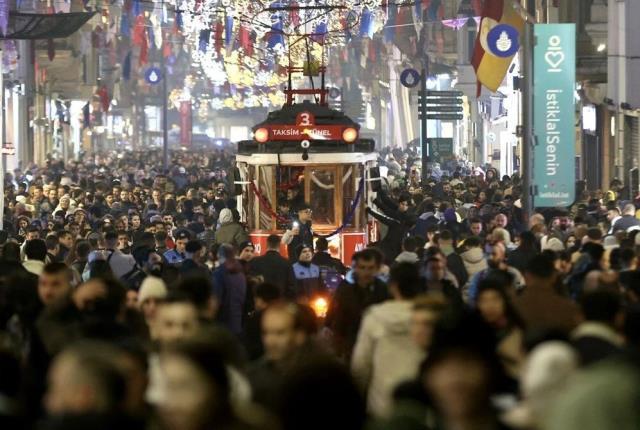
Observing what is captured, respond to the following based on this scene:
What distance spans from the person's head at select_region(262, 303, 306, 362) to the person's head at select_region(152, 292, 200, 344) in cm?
36

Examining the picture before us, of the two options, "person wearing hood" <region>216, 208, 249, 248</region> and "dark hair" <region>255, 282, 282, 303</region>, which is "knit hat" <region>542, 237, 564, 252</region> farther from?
"dark hair" <region>255, 282, 282, 303</region>

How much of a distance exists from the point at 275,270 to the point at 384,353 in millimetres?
7599

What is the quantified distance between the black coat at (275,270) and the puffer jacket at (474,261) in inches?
61.1

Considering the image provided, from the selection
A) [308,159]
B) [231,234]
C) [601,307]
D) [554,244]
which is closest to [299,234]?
[231,234]

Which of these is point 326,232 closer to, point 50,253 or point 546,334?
point 50,253

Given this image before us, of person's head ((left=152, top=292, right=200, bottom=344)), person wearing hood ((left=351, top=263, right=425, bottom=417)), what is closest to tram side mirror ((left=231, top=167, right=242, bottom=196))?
person wearing hood ((left=351, top=263, right=425, bottom=417))

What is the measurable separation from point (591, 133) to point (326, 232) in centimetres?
1976

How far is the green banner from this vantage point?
27.2m

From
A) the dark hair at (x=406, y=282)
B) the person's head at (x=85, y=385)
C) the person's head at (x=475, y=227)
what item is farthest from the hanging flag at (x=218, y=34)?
the person's head at (x=85, y=385)

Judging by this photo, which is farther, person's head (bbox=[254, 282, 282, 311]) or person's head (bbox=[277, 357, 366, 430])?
person's head (bbox=[254, 282, 282, 311])

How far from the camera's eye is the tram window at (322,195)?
2648 centimetres

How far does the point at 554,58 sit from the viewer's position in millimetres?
27250

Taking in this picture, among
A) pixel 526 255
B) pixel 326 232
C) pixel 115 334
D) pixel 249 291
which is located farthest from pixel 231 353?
pixel 326 232

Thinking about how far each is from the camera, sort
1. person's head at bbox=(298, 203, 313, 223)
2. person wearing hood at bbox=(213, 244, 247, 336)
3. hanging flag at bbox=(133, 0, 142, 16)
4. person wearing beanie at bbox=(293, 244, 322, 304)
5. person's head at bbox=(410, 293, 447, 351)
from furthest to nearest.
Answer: hanging flag at bbox=(133, 0, 142, 16) → person's head at bbox=(298, 203, 313, 223) → person wearing beanie at bbox=(293, 244, 322, 304) → person wearing hood at bbox=(213, 244, 247, 336) → person's head at bbox=(410, 293, 447, 351)
